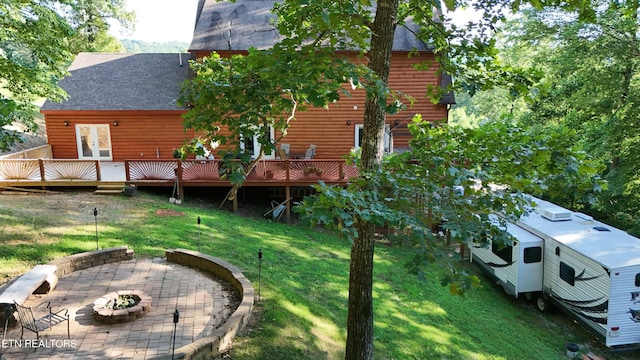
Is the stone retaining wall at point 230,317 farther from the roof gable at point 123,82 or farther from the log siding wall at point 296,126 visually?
the roof gable at point 123,82

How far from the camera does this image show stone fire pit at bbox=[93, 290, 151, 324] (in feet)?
23.7

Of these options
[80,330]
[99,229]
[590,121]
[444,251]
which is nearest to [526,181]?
[444,251]

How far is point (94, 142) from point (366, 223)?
1669 cm

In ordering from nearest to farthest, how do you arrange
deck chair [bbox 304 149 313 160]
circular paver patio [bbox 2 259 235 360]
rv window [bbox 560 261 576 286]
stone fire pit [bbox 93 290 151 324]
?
circular paver patio [bbox 2 259 235 360]
stone fire pit [bbox 93 290 151 324]
rv window [bbox 560 261 576 286]
deck chair [bbox 304 149 313 160]

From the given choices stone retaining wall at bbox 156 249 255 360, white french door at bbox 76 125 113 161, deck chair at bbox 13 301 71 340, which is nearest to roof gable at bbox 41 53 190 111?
white french door at bbox 76 125 113 161

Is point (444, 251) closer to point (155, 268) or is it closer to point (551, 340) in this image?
point (155, 268)

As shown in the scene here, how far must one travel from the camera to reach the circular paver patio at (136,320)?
643 cm

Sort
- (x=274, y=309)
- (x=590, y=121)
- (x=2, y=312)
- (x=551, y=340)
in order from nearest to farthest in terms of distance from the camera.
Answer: (x=2, y=312)
(x=274, y=309)
(x=551, y=340)
(x=590, y=121)

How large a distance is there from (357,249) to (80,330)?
472 cm

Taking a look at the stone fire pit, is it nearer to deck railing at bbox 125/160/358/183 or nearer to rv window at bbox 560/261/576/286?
deck railing at bbox 125/160/358/183

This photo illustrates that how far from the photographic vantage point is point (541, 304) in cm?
1282

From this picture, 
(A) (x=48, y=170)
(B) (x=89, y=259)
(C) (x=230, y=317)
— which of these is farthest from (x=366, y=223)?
(A) (x=48, y=170)

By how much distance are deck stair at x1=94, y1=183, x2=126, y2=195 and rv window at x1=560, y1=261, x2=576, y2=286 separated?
14.0 metres

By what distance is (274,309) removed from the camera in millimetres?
7859
